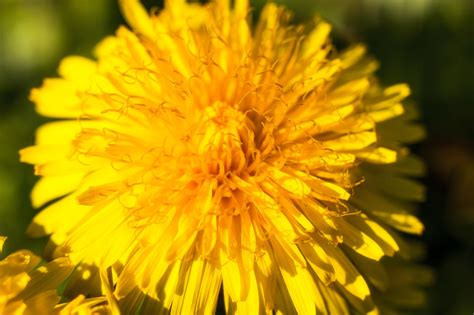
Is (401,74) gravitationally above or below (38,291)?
above

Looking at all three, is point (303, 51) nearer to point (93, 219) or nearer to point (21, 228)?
point (93, 219)

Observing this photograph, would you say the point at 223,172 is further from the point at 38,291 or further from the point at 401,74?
the point at 401,74

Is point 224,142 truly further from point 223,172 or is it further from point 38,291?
point 38,291

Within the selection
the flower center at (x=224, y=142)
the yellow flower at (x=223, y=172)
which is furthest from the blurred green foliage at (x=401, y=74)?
the flower center at (x=224, y=142)

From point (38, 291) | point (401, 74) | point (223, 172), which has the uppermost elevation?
point (401, 74)

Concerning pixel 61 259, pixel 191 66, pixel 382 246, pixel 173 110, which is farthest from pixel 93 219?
pixel 382 246

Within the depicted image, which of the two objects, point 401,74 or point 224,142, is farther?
point 401,74

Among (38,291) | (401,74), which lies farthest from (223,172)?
(401,74)
